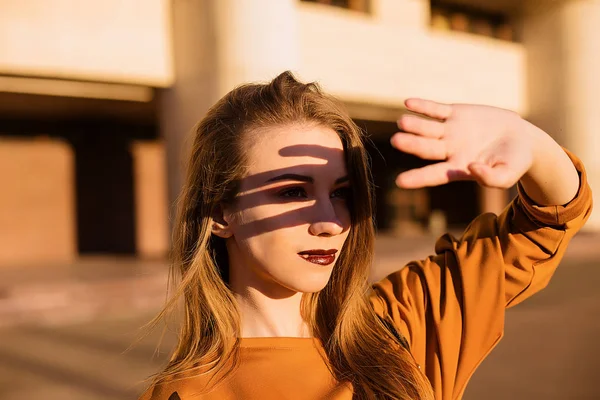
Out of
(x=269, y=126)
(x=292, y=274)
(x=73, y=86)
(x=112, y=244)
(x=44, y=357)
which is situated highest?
(x=269, y=126)

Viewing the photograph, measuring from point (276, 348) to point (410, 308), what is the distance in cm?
38

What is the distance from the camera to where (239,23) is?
10867 mm

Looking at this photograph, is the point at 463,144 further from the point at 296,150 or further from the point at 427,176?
the point at 296,150

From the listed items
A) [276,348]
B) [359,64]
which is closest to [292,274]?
[276,348]

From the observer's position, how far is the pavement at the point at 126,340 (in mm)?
4703

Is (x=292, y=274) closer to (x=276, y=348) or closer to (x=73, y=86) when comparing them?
(x=276, y=348)

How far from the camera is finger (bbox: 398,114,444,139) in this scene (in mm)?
1062

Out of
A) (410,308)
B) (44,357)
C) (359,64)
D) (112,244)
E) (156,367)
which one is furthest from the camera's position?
(112,244)

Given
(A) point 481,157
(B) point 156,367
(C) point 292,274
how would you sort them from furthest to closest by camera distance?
Answer: (B) point 156,367
(C) point 292,274
(A) point 481,157

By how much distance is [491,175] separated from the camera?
1048mm

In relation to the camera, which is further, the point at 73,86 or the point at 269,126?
the point at 73,86

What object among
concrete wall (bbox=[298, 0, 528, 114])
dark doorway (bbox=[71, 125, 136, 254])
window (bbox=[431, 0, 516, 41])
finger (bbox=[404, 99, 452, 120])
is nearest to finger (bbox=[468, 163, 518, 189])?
finger (bbox=[404, 99, 452, 120])

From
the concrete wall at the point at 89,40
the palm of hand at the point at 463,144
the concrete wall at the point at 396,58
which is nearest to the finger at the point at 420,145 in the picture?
the palm of hand at the point at 463,144

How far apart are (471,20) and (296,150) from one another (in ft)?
60.5
